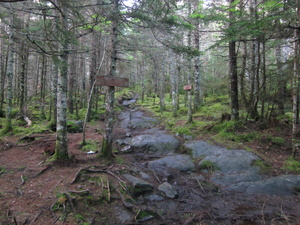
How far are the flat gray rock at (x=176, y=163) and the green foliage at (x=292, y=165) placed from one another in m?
3.00

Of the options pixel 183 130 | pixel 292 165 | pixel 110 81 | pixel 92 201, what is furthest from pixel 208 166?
pixel 110 81

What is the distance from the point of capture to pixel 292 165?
6391mm

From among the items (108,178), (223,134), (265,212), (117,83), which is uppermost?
(117,83)

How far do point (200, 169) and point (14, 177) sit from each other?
5.79m

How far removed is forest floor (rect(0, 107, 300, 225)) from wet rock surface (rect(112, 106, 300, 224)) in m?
0.02

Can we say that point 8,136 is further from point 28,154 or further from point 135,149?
point 135,149

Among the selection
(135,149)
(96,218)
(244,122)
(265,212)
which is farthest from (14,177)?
(244,122)

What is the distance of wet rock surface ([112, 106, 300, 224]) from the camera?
432 cm

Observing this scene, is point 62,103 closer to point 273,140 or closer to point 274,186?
point 274,186

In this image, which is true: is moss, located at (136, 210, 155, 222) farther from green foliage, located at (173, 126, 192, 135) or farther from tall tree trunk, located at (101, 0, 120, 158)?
green foliage, located at (173, 126, 192, 135)

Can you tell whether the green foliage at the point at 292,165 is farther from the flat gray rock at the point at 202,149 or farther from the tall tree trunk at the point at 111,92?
the tall tree trunk at the point at 111,92

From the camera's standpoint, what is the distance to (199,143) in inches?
337

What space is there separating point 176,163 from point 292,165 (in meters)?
3.79

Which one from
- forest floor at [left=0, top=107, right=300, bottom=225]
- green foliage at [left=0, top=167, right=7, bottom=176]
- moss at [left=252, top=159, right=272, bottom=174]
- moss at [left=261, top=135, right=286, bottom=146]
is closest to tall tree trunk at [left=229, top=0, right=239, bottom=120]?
moss at [left=261, top=135, right=286, bottom=146]
